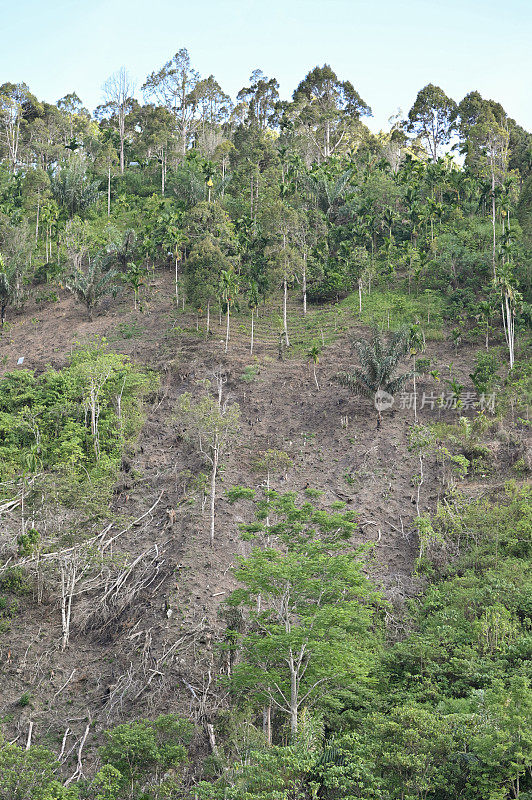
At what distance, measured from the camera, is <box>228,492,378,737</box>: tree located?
15.7 m

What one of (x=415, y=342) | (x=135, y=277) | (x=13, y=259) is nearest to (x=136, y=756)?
(x=415, y=342)

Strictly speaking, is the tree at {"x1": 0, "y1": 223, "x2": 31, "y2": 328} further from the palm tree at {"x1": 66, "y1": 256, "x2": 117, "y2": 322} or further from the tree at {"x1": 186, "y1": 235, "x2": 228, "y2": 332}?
the tree at {"x1": 186, "y1": 235, "x2": 228, "y2": 332}

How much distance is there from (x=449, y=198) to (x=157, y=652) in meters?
32.7

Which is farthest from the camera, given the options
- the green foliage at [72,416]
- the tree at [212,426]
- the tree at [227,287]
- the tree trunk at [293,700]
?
the tree at [227,287]

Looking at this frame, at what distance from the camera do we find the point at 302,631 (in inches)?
612

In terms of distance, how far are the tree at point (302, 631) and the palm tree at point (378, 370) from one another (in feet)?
36.1

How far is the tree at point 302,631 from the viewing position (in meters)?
15.7

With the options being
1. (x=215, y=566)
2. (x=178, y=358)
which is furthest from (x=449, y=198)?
(x=215, y=566)

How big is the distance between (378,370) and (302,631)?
534 inches

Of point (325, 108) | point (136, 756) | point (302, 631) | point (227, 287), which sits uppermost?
point (325, 108)

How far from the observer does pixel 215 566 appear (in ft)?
71.7

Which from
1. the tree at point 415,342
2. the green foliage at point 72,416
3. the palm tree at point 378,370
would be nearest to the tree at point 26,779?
the green foliage at point 72,416

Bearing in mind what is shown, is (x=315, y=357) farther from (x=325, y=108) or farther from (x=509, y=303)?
(x=325, y=108)

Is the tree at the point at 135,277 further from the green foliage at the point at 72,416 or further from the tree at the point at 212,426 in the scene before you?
the tree at the point at 212,426
